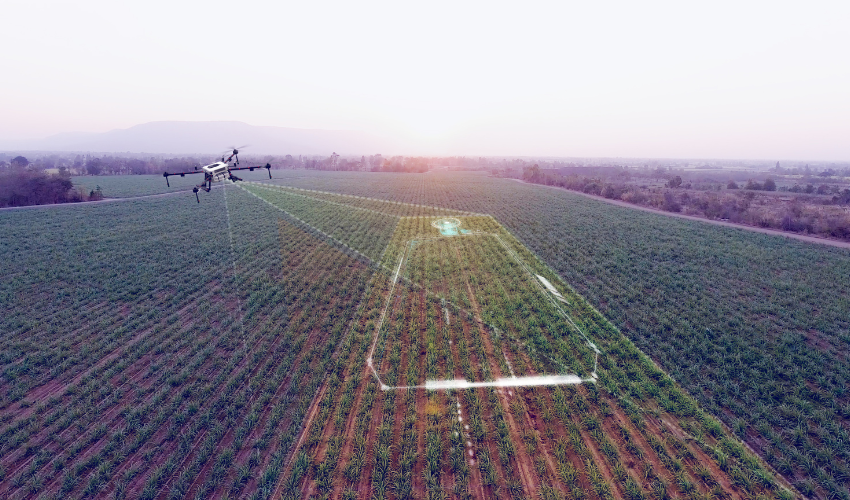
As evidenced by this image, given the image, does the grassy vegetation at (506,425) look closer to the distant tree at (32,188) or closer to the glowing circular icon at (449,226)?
the glowing circular icon at (449,226)

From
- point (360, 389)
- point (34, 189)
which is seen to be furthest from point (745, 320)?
point (34, 189)

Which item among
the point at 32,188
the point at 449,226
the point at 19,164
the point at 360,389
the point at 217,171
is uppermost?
the point at 19,164

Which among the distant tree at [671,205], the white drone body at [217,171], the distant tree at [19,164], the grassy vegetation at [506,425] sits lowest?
the grassy vegetation at [506,425]

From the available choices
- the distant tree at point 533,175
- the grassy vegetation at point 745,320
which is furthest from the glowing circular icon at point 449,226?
the distant tree at point 533,175

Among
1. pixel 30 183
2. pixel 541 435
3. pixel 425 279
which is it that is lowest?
pixel 541 435

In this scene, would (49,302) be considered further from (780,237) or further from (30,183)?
(780,237)

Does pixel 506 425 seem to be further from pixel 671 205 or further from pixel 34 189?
pixel 34 189

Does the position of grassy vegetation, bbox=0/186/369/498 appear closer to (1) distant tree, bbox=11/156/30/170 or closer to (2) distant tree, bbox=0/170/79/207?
(2) distant tree, bbox=0/170/79/207

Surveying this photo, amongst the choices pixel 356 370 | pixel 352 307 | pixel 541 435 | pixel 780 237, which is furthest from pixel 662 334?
pixel 780 237

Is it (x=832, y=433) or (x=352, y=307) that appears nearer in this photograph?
(x=832, y=433)
